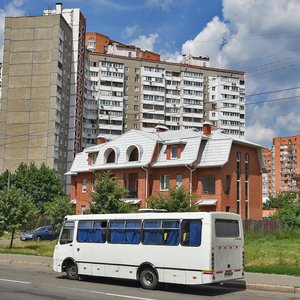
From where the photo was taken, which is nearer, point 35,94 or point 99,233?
point 99,233

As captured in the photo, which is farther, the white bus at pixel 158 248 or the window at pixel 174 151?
the window at pixel 174 151

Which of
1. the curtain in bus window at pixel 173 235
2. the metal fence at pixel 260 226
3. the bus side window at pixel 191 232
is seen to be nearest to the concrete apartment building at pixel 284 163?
the metal fence at pixel 260 226

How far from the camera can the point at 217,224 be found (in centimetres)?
1559

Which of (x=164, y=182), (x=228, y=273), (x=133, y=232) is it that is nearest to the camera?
(x=228, y=273)

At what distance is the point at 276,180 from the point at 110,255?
156m

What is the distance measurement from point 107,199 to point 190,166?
47.5 ft

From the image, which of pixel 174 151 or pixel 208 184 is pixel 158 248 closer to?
pixel 208 184

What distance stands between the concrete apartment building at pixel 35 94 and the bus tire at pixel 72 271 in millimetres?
69562

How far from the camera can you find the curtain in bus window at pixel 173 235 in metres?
15.9

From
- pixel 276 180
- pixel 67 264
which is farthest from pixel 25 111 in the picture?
pixel 276 180

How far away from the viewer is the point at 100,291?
1534cm

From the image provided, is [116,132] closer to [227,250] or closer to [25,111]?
[25,111]

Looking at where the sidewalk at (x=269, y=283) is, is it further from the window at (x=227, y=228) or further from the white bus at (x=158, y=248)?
the window at (x=227, y=228)

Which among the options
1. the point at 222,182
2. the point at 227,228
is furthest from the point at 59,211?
the point at 227,228
